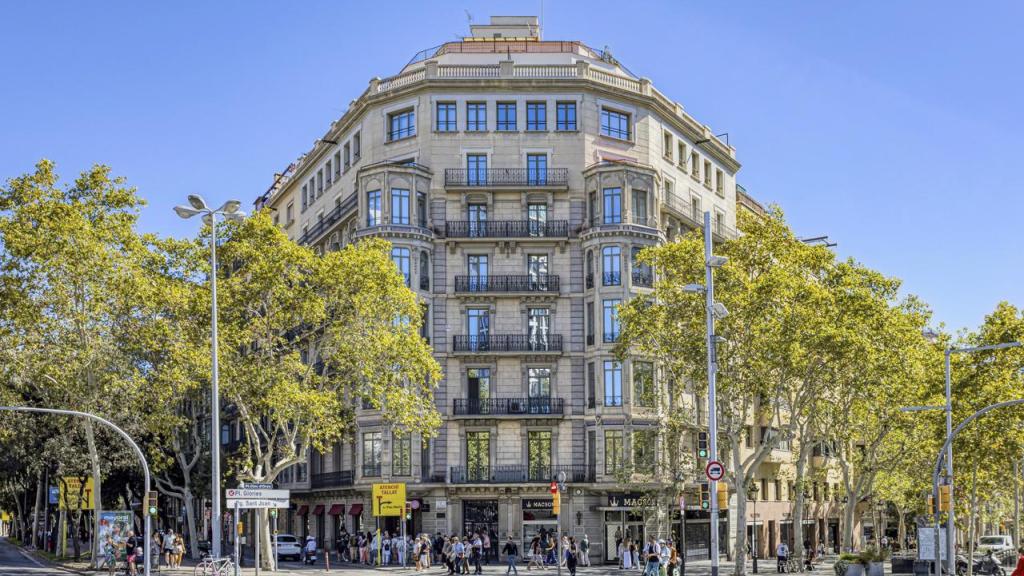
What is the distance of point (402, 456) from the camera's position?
58.1 metres

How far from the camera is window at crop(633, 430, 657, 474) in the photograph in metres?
54.0

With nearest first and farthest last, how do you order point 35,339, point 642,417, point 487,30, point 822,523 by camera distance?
point 35,339
point 642,417
point 487,30
point 822,523

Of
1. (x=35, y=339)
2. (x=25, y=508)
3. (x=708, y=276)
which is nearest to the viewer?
(x=708, y=276)

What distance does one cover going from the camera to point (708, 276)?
36.8m

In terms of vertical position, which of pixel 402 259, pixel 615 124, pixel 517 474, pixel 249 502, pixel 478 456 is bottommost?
pixel 517 474

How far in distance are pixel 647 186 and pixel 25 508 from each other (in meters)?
62.4

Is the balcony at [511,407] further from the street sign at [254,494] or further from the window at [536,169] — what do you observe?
the street sign at [254,494]

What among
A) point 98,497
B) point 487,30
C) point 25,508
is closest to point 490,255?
point 487,30

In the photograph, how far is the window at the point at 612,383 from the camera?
58.1 metres

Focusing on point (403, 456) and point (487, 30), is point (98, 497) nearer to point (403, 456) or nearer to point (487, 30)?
point (403, 456)

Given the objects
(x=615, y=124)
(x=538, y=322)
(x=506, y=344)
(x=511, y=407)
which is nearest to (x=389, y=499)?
(x=511, y=407)

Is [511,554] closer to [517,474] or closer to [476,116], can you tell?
[517,474]

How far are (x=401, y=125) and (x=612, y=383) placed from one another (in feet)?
55.5

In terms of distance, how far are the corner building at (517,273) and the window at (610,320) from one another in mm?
116
